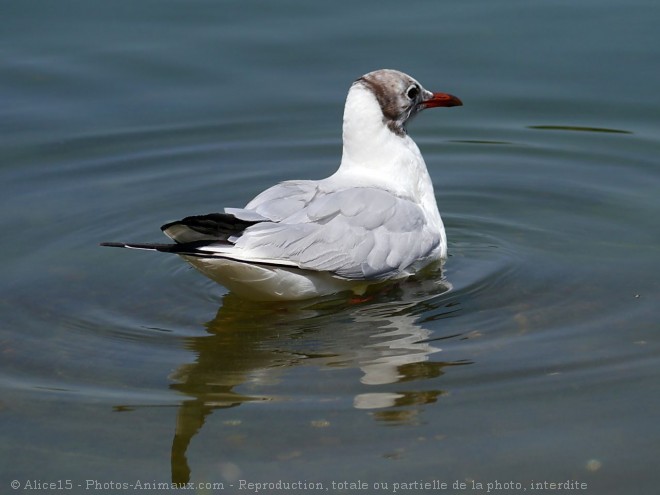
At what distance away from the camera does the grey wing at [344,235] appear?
23.2 feet

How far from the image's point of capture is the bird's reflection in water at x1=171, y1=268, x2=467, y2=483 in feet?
20.1

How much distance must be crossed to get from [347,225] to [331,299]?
1.63ft

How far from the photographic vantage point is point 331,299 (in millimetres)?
7633

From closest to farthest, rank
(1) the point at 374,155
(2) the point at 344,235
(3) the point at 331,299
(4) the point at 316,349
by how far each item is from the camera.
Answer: (4) the point at 316,349 → (2) the point at 344,235 → (3) the point at 331,299 → (1) the point at 374,155

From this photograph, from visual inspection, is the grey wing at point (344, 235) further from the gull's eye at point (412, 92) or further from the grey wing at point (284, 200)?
the gull's eye at point (412, 92)

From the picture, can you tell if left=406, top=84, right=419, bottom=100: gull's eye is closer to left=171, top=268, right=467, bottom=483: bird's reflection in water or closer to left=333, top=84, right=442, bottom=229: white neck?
left=333, top=84, right=442, bottom=229: white neck

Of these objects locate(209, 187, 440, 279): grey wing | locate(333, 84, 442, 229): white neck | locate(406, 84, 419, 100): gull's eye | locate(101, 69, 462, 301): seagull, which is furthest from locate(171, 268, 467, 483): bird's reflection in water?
locate(406, 84, 419, 100): gull's eye

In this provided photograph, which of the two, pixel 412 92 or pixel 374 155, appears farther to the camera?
pixel 412 92

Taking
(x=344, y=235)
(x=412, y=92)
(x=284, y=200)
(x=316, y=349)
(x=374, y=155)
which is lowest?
(x=316, y=349)

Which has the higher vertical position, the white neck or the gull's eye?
the gull's eye

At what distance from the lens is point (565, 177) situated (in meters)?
9.62

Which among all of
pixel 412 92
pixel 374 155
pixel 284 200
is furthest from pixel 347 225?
pixel 412 92

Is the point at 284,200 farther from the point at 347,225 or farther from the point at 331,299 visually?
the point at 331,299

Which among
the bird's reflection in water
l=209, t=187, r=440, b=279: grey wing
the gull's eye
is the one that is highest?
the gull's eye
